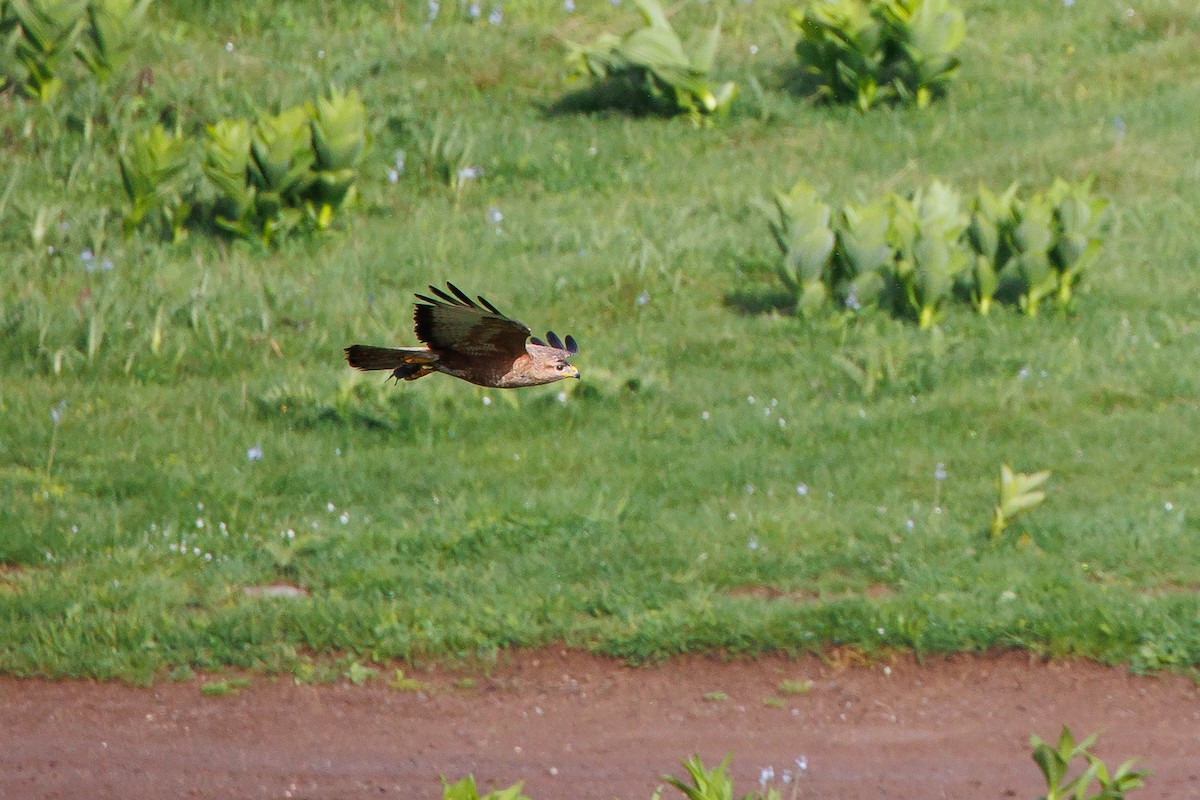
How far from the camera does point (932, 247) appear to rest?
805cm

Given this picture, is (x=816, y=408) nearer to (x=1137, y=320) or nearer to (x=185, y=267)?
(x=1137, y=320)

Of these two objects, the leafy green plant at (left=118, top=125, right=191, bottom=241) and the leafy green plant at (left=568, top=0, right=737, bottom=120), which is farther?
the leafy green plant at (left=568, top=0, right=737, bottom=120)

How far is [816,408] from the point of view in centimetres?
761

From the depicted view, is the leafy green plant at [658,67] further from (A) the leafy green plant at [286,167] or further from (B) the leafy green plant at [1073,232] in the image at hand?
(B) the leafy green plant at [1073,232]

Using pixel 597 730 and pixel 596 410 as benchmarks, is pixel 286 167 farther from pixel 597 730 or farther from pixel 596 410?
pixel 597 730

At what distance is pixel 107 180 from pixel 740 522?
456cm

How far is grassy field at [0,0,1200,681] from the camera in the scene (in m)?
6.46

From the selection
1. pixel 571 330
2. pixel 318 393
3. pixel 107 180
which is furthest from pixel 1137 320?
pixel 107 180

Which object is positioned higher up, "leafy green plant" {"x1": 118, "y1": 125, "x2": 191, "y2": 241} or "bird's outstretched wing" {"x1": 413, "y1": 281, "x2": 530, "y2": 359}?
"bird's outstretched wing" {"x1": 413, "y1": 281, "x2": 530, "y2": 359}

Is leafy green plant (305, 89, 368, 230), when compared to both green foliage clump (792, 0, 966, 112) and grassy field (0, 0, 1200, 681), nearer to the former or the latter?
grassy field (0, 0, 1200, 681)

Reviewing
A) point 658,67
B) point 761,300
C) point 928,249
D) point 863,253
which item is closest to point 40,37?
point 658,67

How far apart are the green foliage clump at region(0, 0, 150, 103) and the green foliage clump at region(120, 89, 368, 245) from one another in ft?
4.63

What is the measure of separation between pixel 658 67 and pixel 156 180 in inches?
119

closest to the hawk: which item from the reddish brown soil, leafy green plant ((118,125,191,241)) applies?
the reddish brown soil
